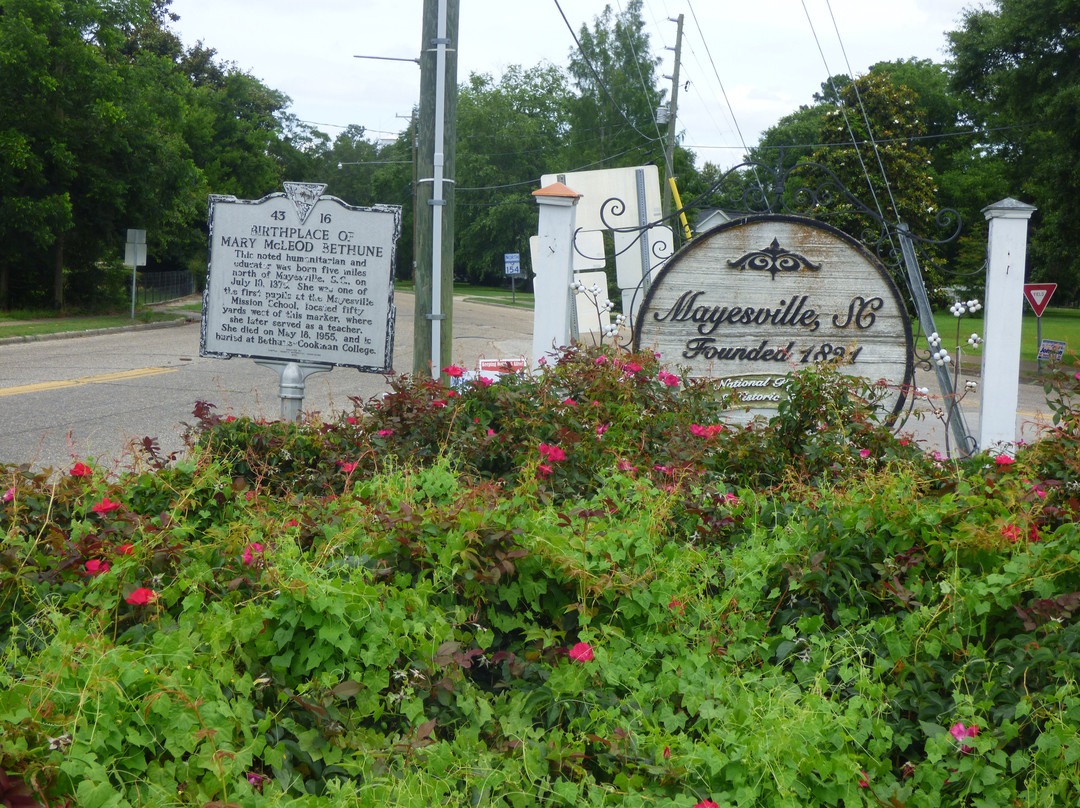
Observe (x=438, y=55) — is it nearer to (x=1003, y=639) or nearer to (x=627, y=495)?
(x=627, y=495)

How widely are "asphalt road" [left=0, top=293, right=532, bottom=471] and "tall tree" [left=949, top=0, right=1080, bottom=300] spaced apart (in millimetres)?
13068

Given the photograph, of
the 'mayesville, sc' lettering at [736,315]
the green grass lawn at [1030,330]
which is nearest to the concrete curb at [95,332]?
the 'mayesville, sc' lettering at [736,315]

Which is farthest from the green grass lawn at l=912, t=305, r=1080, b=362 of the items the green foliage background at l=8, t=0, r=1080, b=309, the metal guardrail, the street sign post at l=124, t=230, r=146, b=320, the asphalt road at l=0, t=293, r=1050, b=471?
the metal guardrail

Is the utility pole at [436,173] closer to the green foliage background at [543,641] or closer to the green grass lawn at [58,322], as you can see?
the green foliage background at [543,641]

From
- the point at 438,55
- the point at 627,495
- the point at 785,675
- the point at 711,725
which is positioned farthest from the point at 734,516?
the point at 438,55

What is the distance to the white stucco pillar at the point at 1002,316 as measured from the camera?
5836 mm

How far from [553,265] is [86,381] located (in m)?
10.6

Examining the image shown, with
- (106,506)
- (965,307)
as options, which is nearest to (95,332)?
(965,307)

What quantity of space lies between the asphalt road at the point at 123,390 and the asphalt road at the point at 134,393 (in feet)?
0.05

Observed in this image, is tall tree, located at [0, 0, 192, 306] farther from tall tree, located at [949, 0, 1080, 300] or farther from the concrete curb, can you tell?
tall tree, located at [949, 0, 1080, 300]

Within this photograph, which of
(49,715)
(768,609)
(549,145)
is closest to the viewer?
(49,715)

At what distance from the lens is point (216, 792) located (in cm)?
205

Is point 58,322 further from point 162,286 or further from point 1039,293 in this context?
point 1039,293

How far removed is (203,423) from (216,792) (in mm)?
2613
